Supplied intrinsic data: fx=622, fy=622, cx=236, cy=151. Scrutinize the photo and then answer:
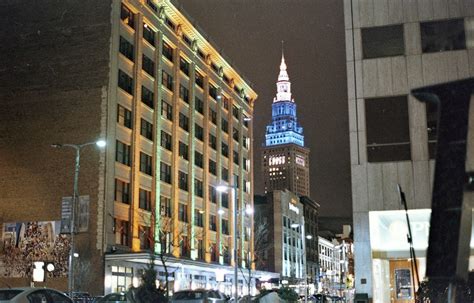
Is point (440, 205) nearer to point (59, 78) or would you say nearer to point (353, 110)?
point (353, 110)

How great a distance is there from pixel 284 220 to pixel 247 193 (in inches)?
645

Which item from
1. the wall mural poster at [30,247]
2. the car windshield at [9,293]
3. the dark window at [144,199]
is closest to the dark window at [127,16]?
the dark window at [144,199]

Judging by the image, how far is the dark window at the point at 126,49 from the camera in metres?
54.9

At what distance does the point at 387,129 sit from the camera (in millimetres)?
24766

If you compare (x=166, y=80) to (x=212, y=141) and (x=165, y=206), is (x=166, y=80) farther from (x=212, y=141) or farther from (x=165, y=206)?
(x=212, y=141)

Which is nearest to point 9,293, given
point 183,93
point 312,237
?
point 183,93

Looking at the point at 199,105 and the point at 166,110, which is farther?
the point at 199,105

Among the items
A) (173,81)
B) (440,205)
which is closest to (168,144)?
(173,81)

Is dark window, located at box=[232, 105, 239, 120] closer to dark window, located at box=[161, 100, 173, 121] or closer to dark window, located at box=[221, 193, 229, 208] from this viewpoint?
dark window, located at box=[221, 193, 229, 208]

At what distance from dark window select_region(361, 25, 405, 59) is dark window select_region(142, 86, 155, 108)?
3570 centimetres

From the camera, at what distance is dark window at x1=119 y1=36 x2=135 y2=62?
5494cm

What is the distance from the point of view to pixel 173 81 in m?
66.2

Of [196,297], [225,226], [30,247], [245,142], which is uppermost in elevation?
[245,142]

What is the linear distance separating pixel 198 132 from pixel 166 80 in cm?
1029
